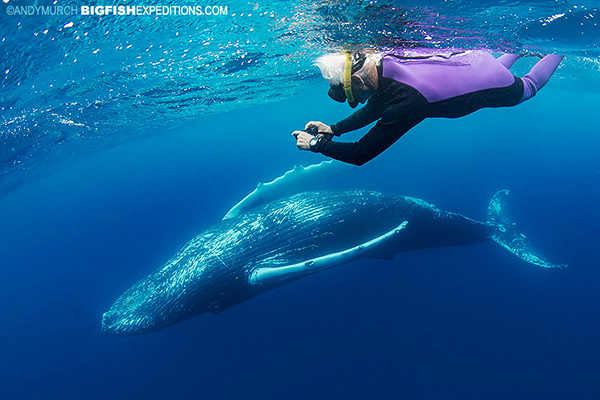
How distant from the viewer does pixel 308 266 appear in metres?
5.66

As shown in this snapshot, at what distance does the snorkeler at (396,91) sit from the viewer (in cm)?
283

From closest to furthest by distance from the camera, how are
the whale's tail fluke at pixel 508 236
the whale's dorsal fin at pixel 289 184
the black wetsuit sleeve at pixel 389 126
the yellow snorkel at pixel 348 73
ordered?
the black wetsuit sleeve at pixel 389 126
the yellow snorkel at pixel 348 73
the whale's tail fluke at pixel 508 236
the whale's dorsal fin at pixel 289 184

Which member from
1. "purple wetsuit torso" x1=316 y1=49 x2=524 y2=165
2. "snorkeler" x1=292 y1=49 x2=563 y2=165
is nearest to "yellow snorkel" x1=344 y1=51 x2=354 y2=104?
"snorkeler" x1=292 y1=49 x2=563 y2=165

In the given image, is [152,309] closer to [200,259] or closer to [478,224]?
[200,259]

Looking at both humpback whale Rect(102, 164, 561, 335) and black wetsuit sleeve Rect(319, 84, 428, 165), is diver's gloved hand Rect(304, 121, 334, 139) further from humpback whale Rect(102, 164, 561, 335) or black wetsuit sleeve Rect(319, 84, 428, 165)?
humpback whale Rect(102, 164, 561, 335)

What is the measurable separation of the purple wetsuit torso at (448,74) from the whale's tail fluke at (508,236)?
18.9 feet

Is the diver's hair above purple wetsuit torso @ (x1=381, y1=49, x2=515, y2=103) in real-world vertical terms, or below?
above

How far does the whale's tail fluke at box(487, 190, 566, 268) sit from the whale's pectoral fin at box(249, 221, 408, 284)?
3.92m

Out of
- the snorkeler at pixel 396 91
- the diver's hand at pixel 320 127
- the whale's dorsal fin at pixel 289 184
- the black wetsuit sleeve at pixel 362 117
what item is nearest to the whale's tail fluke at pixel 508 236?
the whale's dorsal fin at pixel 289 184

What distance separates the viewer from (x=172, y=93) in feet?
53.8

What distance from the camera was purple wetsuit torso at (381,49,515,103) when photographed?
300 centimetres

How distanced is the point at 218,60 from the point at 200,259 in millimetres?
8532

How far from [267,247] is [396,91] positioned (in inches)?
185

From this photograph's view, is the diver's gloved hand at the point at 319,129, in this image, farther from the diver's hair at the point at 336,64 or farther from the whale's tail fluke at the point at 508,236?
the whale's tail fluke at the point at 508,236
